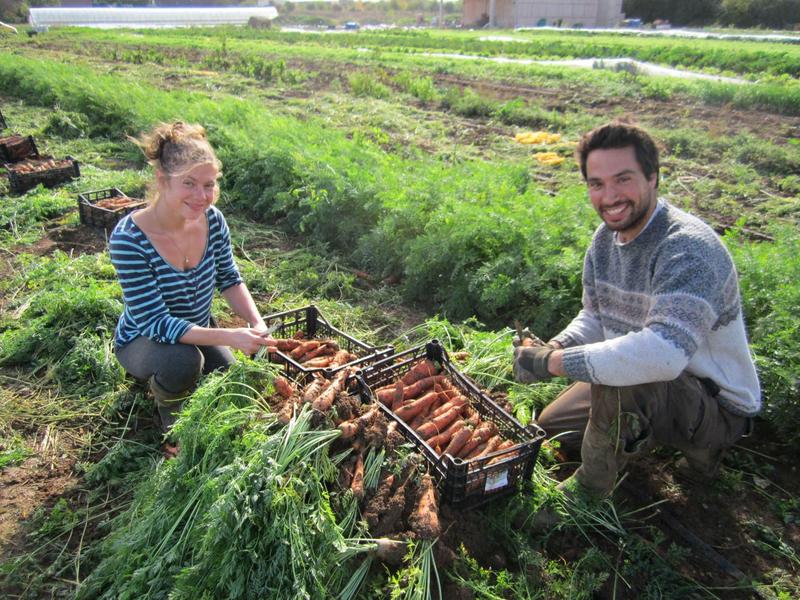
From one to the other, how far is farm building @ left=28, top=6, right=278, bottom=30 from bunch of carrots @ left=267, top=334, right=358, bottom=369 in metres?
46.3

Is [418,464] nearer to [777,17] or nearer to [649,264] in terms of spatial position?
[649,264]

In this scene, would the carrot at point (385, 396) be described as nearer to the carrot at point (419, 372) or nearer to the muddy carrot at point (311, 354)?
the carrot at point (419, 372)

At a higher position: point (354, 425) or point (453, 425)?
point (354, 425)

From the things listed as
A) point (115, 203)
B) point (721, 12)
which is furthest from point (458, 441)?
point (721, 12)

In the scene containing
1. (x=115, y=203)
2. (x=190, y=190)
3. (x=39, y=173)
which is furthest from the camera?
(x=39, y=173)

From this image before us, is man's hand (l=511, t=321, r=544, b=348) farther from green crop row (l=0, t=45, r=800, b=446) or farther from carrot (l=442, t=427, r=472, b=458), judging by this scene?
green crop row (l=0, t=45, r=800, b=446)

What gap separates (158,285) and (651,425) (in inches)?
111

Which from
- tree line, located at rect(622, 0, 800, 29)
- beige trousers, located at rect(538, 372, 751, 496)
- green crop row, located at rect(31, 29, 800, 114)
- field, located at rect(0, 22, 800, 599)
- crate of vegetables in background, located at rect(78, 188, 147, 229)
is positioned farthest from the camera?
tree line, located at rect(622, 0, 800, 29)

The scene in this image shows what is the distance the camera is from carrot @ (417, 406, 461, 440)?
304 centimetres

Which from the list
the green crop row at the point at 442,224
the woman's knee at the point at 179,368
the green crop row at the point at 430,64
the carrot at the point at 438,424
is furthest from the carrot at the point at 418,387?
the green crop row at the point at 430,64

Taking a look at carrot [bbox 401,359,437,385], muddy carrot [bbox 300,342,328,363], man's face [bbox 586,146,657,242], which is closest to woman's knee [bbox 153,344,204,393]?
muddy carrot [bbox 300,342,328,363]

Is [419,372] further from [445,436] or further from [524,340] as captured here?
[524,340]

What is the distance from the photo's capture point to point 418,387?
3.29 meters

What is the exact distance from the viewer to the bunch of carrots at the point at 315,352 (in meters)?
3.51
